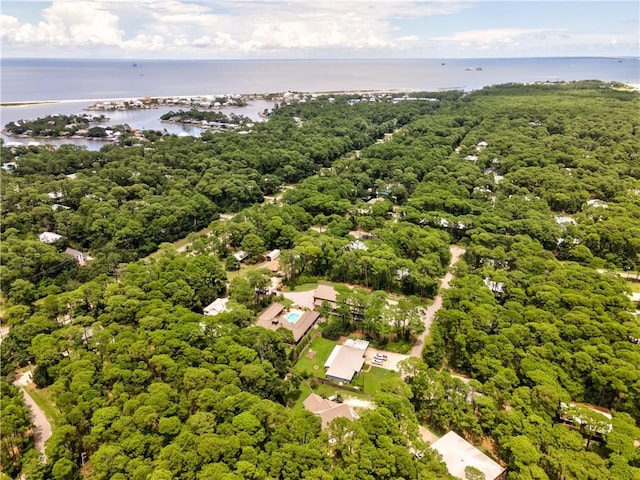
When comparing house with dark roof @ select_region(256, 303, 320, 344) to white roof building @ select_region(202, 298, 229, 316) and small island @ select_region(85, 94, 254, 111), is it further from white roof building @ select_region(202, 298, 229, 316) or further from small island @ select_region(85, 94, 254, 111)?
small island @ select_region(85, 94, 254, 111)

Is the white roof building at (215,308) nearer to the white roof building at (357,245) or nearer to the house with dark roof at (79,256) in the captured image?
the white roof building at (357,245)

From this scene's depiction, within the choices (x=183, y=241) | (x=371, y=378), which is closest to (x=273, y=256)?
(x=183, y=241)

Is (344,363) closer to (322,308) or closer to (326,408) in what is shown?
(326,408)

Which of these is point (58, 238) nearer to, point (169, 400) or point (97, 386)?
point (97, 386)

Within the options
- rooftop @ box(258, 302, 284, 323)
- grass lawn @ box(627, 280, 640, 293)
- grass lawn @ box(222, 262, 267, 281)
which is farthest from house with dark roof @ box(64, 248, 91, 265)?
grass lawn @ box(627, 280, 640, 293)

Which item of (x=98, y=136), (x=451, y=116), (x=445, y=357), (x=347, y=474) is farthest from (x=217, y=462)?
(x=451, y=116)

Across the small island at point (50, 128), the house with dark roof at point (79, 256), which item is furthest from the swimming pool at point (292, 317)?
the small island at point (50, 128)
